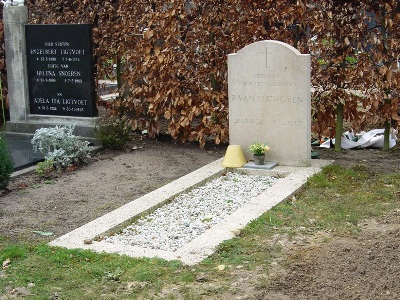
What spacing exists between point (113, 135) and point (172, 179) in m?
2.00

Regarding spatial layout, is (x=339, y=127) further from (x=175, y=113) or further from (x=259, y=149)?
(x=175, y=113)

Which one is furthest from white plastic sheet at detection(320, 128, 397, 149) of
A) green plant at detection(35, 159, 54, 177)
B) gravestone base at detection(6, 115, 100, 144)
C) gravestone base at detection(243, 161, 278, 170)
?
green plant at detection(35, 159, 54, 177)

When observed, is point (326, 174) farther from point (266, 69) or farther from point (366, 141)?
point (366, 141)

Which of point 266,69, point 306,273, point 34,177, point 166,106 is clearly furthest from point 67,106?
point 306,273

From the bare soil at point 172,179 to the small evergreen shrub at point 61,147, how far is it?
16 cm

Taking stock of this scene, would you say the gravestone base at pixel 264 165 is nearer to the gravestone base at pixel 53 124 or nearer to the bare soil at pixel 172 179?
the bare soil at pixel 172 179

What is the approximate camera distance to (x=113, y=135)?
32.6 ft

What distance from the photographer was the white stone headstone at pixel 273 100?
823cm

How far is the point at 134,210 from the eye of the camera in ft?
22.1

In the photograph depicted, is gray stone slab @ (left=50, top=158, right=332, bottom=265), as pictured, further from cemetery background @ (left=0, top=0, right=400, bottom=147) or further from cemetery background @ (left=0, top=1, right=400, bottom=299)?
cemetery background @ (left=0, top=0, right=400, bottom=147)

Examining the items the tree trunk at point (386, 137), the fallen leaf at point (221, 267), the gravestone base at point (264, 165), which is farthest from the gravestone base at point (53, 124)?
the fallen leaf at point (221, 267)

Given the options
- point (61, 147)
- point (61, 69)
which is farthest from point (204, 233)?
point (61, 69)

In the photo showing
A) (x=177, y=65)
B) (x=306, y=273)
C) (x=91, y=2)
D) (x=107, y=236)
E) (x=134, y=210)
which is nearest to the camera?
(x=306, y=273)

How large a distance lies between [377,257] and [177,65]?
5.47 m
